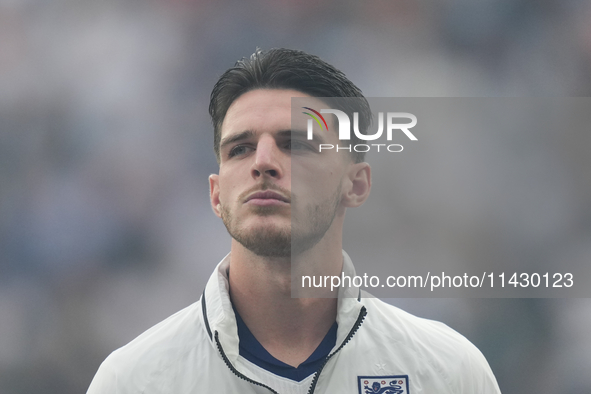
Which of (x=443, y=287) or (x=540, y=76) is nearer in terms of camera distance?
(x=443, y=287)

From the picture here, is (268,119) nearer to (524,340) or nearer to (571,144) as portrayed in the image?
(571,144)

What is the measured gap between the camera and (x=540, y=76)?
11.2 feet

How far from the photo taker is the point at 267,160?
4.96ft

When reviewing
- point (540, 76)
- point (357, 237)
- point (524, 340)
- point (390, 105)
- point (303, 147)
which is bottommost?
point (524, 340)

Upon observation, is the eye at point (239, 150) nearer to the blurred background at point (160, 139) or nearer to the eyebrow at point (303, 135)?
the eyebrow at point (303, 135)

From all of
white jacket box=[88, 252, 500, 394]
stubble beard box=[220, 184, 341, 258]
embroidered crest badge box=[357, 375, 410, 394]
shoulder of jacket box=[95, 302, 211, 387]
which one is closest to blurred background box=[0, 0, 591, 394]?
white jacket box=[88, 252, 500, 394]

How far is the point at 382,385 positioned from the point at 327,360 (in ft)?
0.60

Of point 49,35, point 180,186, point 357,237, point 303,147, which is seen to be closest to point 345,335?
point 357,237

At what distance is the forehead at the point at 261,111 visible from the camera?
1.59m

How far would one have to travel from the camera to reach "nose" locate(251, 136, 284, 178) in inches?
59.6

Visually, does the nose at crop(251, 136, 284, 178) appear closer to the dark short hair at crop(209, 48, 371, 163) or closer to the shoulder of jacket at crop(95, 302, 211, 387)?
the dark short hair at crop(209, 48, 371, 163)

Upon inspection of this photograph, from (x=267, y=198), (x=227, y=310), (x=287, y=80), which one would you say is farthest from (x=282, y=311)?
(x=287, y=80)

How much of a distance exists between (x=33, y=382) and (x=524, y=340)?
280cm

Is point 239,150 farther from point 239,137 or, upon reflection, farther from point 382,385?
point 382,385
